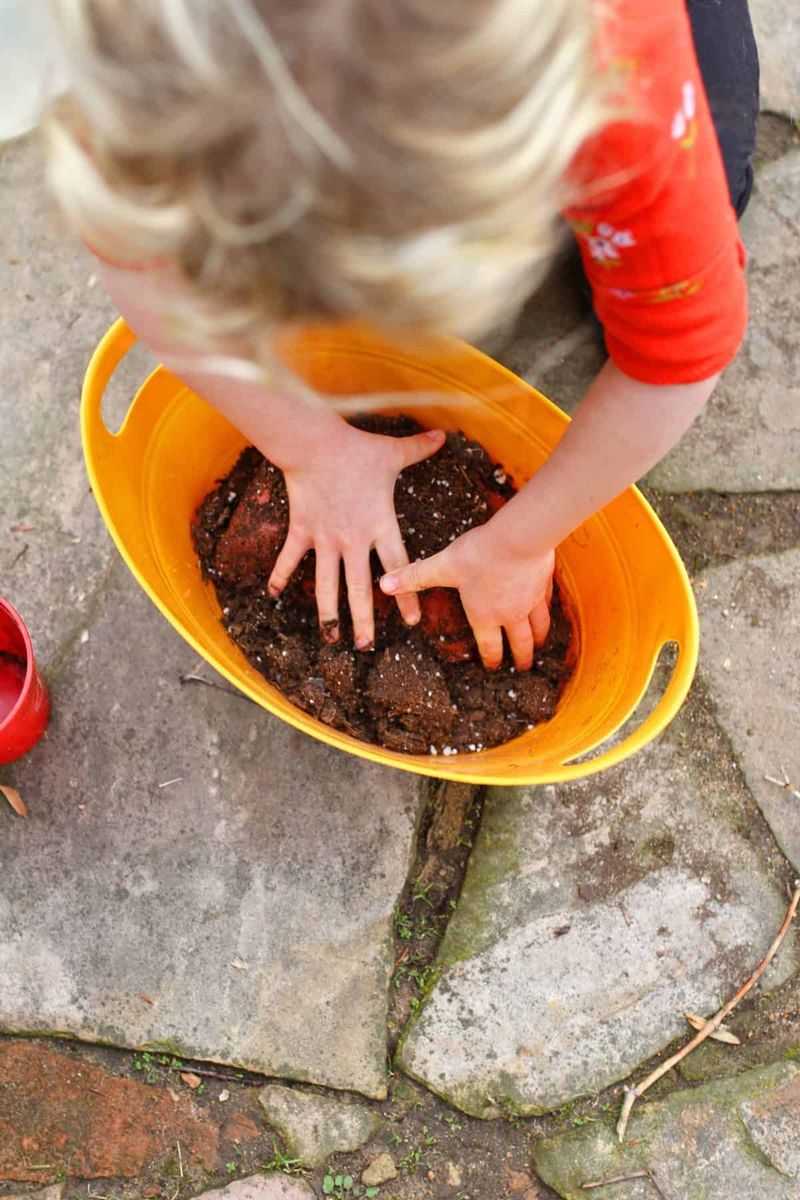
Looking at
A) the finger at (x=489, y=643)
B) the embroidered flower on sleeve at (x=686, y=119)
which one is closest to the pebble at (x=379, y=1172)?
the finger at (x=489, y=643)

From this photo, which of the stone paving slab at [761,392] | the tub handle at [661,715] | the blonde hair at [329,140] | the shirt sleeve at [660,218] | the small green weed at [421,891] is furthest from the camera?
the stone paving slab at [761,392]

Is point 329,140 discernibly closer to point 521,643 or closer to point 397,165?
point 397,165

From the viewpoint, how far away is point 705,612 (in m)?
1.28

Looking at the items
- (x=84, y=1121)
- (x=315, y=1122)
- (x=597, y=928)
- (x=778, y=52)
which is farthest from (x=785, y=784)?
(x=778, y=52)

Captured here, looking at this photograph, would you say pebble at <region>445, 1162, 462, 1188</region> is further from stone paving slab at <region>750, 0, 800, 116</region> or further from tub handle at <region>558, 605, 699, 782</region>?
stone paving slab at <region>750, 0, 800, 116</region>

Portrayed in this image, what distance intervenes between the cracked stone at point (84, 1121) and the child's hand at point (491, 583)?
0.67 metres

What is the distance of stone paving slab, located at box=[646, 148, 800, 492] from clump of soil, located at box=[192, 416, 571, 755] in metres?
0.34

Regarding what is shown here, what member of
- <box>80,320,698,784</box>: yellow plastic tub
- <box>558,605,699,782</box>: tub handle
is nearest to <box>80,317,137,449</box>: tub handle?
<box>80,320,698,784</box>: yellow plastic tub

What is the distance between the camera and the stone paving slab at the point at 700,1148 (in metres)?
1.13

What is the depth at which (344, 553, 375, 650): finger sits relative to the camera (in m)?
1.08

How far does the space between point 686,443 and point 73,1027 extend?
1116mm

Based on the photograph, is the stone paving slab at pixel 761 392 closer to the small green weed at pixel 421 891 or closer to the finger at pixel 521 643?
the finger at pixel 521 643

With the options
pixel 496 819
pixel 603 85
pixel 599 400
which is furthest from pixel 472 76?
pixel 496 819

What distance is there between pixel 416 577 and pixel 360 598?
3.0 inches
